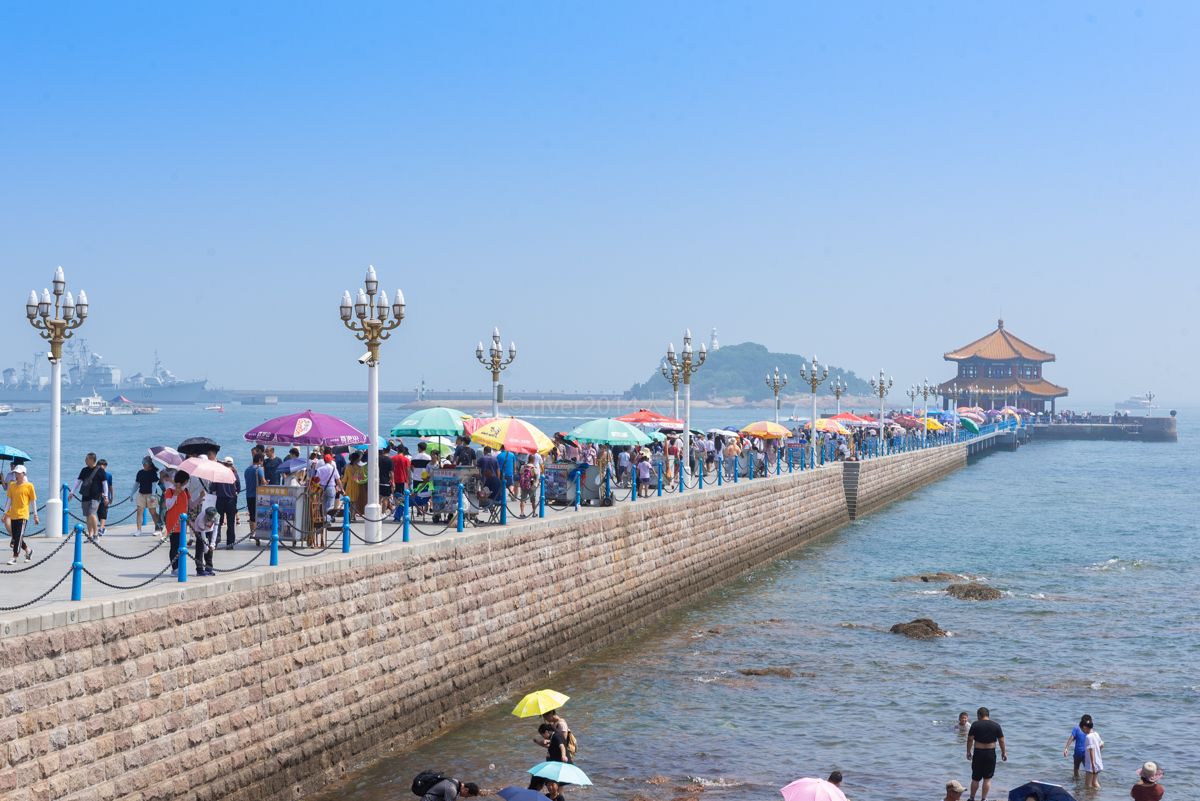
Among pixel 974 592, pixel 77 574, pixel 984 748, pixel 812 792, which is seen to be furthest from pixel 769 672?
pixel 77 574

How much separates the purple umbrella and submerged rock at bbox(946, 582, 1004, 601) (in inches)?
717

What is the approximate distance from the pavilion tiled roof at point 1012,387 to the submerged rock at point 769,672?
432ft

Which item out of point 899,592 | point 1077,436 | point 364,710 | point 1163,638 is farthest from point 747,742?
point 1077,436

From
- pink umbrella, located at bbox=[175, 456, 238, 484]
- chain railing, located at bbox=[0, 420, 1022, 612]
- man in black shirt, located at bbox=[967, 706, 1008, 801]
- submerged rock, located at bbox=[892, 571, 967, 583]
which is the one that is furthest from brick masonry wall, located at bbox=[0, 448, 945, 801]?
submerged rock, located at bbox=[892, 571, 967, 583]

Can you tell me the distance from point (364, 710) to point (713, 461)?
26652 millimetres

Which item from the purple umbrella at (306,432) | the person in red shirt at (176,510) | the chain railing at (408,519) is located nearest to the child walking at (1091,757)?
the chain railing at (408,519)

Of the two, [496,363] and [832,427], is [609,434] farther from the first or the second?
[832,427]

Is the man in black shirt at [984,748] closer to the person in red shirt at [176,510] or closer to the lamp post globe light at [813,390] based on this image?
the person in red shirt at [176,510]

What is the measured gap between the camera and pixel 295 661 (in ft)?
49.9

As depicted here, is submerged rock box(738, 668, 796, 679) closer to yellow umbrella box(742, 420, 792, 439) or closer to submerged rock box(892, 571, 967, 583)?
submerged rock box(892, 571, 967, 583)

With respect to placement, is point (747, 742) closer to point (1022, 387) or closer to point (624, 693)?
point (624, 693)

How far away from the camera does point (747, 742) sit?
19172 millimetres

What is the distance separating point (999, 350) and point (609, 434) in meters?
134

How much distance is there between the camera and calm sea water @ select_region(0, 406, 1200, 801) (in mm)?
17734
